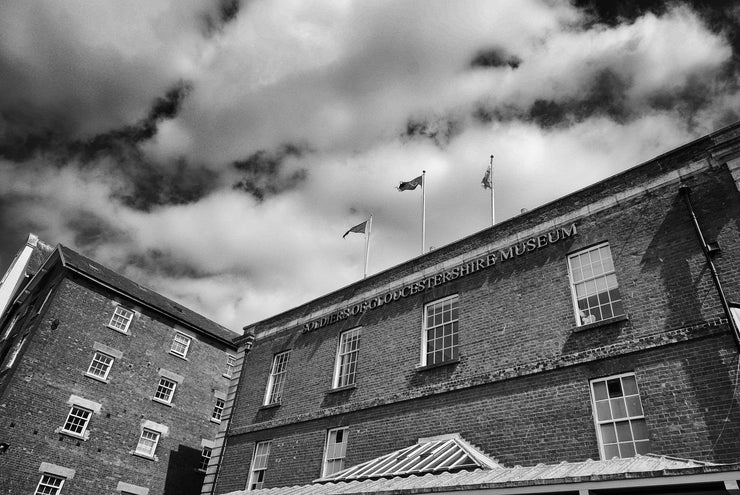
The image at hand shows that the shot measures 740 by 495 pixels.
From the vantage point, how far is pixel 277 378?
68.7ft

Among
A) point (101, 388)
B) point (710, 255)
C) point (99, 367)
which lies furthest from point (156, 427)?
point (710, 255)

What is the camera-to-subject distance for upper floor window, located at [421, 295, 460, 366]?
1537cm

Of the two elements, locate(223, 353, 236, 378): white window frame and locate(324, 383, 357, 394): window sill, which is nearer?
locate(324, 383, 357, 394): window sill

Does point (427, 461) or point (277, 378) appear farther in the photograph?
point (277, 378)

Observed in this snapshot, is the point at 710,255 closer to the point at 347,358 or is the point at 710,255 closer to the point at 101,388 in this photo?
the point at 347,358

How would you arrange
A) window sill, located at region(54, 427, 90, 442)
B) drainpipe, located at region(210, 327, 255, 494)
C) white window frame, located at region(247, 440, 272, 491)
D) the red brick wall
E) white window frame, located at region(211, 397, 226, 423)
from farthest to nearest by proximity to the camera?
white window frame, located at region(211, 397, 226, 423) < window sill, located at region(54, 427, 90, 442) < drainpipe, located at region(210, 327, 255, 494) < white window frame, located at region(247, 440, 272, 491) < the red brick wall

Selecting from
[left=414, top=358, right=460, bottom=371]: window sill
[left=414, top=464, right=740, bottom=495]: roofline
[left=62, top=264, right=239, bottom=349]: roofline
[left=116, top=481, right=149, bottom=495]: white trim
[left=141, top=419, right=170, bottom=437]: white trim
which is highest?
[left=62, top=264, right=239, bottom=349]: roofline

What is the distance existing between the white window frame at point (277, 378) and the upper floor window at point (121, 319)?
11.3 m

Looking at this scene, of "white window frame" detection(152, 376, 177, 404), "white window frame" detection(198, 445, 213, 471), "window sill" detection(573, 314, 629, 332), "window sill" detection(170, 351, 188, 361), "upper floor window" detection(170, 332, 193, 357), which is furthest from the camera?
"upper floor window" detection(170, 332, 193, 357)

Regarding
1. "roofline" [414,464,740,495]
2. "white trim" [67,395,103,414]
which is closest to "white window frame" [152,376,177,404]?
"white trim" [67,395,103,414]

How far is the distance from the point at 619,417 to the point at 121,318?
2550cm

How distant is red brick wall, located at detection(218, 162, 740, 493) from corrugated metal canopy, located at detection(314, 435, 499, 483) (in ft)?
1.46

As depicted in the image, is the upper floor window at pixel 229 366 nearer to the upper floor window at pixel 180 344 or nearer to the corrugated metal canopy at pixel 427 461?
the upper floor window at pixel 180 344

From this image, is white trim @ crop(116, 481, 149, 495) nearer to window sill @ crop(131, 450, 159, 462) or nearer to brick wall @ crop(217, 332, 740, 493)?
window sill @ crop(131, 450, 159, 462)
